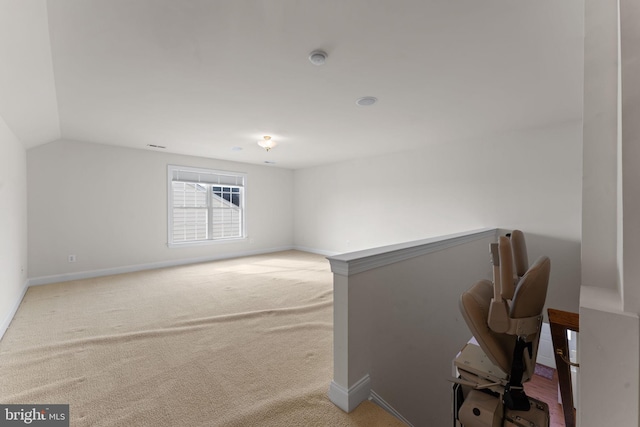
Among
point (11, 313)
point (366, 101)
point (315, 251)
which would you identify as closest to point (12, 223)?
point (11, 313)

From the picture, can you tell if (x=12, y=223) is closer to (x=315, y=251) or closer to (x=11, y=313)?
(x=11, y=313)

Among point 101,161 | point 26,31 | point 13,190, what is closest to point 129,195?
point 101,161

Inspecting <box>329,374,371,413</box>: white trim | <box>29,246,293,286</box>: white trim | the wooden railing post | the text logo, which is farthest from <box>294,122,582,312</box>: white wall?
the text logo

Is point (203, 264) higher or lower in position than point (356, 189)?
lower

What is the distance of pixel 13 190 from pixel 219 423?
377 centimetres

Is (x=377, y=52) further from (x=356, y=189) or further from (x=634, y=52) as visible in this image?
(x=356, y=189)

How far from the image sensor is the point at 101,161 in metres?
4.59

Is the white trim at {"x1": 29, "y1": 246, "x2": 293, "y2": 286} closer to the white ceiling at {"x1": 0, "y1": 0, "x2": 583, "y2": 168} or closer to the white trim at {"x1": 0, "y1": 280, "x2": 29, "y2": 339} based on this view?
the white trim at {"x1": 0, "y1": 280, "x2": 29, "y2": 339}

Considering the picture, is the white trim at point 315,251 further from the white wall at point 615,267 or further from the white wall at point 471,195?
the white wall at point 615,267

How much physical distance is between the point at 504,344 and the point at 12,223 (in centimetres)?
491

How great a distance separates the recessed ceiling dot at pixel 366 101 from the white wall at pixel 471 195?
238 cm

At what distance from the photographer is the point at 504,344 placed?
1.54 meters

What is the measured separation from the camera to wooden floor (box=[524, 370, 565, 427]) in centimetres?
312

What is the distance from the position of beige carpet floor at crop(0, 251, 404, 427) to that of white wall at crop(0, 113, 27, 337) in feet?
0.80
